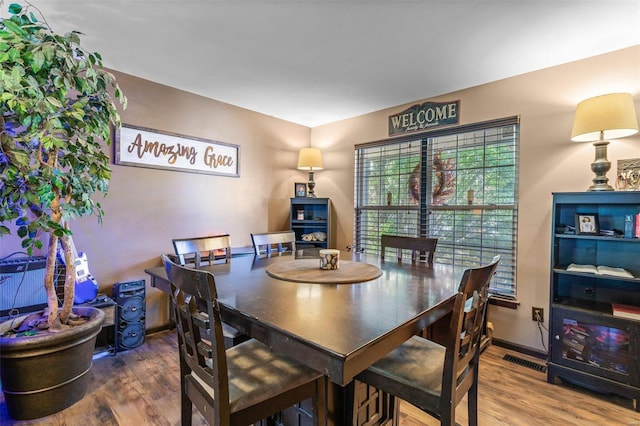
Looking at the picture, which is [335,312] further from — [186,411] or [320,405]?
[186,411]

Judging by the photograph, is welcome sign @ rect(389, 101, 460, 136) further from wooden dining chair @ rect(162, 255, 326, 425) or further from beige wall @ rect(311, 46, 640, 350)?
wooden dining chair @ rect(162, 255, 326, 425)

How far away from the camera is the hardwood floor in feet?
5.93

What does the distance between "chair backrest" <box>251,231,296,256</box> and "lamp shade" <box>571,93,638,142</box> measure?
7.79ft

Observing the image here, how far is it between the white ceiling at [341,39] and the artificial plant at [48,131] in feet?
1.61

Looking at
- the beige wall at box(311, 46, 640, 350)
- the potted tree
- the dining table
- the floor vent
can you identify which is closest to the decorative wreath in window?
the beige wall at box(311, 46, 640, 350)

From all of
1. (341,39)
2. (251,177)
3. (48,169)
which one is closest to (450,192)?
(341,39)

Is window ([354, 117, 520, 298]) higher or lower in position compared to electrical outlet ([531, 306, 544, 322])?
higher

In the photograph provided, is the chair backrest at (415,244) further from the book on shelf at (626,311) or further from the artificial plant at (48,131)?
the artificial plant at (48,131)

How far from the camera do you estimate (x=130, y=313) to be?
2.64 meters

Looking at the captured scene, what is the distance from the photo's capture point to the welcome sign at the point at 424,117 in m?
3.14

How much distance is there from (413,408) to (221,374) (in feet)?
4.91

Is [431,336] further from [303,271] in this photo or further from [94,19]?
[94,19]

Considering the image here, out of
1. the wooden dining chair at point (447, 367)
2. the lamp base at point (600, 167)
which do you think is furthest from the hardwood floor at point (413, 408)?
the lamp base at point (600, 167)

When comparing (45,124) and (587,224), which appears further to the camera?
(587,224)
